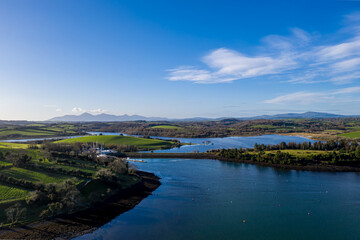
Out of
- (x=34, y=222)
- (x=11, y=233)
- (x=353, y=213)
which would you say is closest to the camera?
(x=11, y=233)

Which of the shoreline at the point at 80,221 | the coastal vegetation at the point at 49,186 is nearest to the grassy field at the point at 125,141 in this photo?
the coastal vegetation at the point at 49,186

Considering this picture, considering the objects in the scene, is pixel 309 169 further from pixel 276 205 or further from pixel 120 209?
pixel 120 209

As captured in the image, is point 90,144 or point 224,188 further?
point 90,144

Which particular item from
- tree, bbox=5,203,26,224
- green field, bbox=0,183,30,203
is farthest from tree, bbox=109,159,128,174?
tree, bbox=5,203,26,224

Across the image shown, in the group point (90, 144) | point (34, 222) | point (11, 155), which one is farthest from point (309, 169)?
point (90, 144)

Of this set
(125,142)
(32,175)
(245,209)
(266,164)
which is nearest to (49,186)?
(32,175)

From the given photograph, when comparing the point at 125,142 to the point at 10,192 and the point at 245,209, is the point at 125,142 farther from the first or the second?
the point at 245,209

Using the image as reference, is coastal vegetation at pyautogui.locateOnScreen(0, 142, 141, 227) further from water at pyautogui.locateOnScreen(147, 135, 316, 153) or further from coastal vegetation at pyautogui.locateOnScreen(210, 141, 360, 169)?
water at pyautogui.locateOnScreen(147, 135, 316, 153)
